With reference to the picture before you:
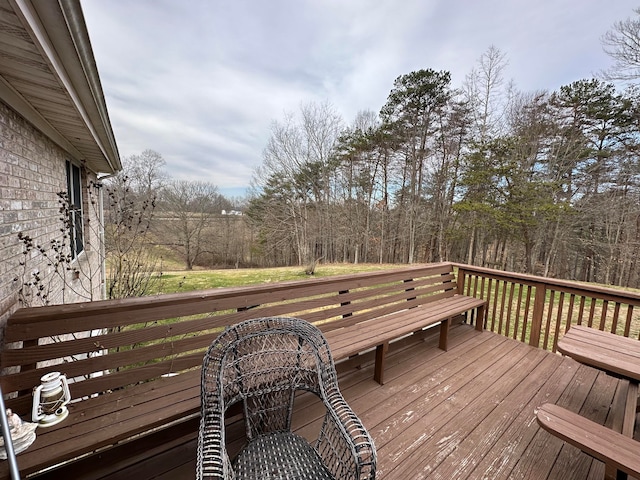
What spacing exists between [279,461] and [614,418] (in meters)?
2.36

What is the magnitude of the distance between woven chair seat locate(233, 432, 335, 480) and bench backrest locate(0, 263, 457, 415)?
752mm

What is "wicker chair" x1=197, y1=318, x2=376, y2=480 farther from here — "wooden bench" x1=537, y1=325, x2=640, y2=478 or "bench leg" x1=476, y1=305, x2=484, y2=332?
"bench leg" x1=476, y1=305, x2=484, y2=332

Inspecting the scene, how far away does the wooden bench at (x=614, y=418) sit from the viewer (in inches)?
50.3

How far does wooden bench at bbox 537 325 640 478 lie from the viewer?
4.19ft

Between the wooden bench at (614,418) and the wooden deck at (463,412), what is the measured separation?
33cm

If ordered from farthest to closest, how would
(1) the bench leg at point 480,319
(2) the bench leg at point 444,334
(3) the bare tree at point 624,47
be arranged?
(3) the bare tree at point 624,47
(1) the bench leg at point 480,319
(2) the bench leg at point 444,334

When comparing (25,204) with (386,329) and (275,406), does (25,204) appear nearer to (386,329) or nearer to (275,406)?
(275,406)

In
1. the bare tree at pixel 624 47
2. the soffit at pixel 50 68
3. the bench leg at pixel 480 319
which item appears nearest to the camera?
the soffit at pixel 50 68

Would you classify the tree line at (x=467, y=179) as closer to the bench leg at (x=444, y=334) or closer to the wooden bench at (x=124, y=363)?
the bench leg at (x=444, y=334)

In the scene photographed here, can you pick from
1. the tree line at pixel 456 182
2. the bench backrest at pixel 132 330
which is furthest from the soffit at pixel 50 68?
the tree line at pixel 456 182

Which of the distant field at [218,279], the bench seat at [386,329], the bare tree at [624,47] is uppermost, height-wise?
the bare tree at [624,47]

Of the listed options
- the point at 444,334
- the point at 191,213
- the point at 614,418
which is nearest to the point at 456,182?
the point at 444,334

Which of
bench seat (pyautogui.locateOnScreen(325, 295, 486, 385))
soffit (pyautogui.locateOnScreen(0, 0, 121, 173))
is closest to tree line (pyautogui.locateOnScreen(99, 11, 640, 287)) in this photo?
soffit (pyautogui.locateOnScreen(0, 0, 121, 173))

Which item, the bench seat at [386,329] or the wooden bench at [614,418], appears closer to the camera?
the wooden bench at [614,418]
